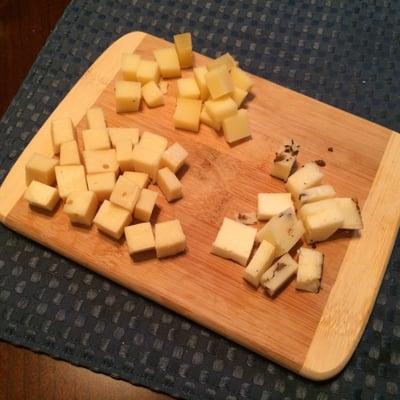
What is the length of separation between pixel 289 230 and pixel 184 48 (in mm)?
691

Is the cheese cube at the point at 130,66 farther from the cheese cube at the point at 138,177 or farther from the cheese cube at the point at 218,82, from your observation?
the cheese cube at the point at 138,177

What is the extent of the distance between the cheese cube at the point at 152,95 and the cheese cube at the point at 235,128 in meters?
0.22

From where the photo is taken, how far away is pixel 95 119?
1.52m

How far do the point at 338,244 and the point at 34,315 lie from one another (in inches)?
33.4

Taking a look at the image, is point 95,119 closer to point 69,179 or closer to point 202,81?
point 69,179

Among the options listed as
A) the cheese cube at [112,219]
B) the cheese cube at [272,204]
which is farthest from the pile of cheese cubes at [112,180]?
the cheese cube at [272,204]

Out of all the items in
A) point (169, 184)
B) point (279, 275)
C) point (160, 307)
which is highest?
point (169, 184)

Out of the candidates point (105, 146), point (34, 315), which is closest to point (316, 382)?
point (34, 315)

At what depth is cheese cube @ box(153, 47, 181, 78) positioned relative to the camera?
161cm

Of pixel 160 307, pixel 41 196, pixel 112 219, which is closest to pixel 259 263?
pixel 160 307

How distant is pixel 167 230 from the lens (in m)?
1.33

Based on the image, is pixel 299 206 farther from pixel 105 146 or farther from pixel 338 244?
pixel 105 146

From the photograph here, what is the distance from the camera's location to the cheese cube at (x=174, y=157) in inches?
56.5

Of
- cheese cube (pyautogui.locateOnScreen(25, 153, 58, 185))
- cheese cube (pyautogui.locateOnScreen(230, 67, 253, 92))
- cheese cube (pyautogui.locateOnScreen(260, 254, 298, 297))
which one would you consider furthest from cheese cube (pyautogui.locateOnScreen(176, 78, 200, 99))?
cheese cube (pyautogui.locateOnScreen(260, 254, 298, 297))
